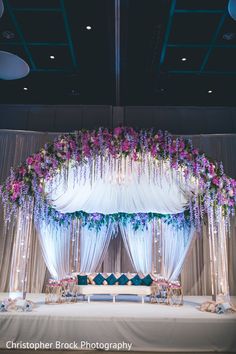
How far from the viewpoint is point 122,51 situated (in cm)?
585

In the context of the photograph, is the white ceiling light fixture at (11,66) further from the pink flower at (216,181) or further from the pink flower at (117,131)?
the pink flower at (216,181)

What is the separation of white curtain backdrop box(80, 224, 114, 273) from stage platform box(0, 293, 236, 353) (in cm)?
326

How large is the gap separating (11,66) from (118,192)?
3425mm

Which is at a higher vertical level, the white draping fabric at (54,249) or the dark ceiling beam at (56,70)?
the dark ceiling beam at (56,70)

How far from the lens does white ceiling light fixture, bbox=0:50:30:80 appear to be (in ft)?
13.1

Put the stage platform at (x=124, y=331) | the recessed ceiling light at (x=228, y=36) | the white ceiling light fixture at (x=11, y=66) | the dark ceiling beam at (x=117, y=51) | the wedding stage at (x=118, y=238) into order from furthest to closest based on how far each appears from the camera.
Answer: the recessed ceiling light at (x=228, y=36) < the dark ceiling beam at (x=117, y=51) < the wedding stage at (x=118, y=238) < the stage platform at (x=124, y=331) < the white ceiling light fixture at (x=11, y=66)

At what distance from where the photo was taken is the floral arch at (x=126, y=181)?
5.57m

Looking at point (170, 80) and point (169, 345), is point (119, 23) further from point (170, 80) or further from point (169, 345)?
point (169, 345)

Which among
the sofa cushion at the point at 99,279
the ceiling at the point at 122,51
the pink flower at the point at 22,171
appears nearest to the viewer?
the ceiling at the point at 122,51

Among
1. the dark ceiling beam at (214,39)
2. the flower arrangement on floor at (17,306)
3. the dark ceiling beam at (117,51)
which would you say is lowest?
the flower arrangement on floor at (17,306)

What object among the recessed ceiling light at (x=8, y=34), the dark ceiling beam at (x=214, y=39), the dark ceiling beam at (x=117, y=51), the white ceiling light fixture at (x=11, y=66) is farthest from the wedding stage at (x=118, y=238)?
the recessed ceiling light at (x=8, y=34)

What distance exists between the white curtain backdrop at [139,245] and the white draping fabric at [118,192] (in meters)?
0.98

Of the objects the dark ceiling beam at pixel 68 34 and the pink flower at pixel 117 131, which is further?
the pink flower at pixel 117 131

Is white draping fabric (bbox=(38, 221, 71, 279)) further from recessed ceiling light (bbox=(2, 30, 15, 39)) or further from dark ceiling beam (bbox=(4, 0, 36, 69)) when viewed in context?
recessed ceiling light (bbox=(2, 30, 15, 39))
